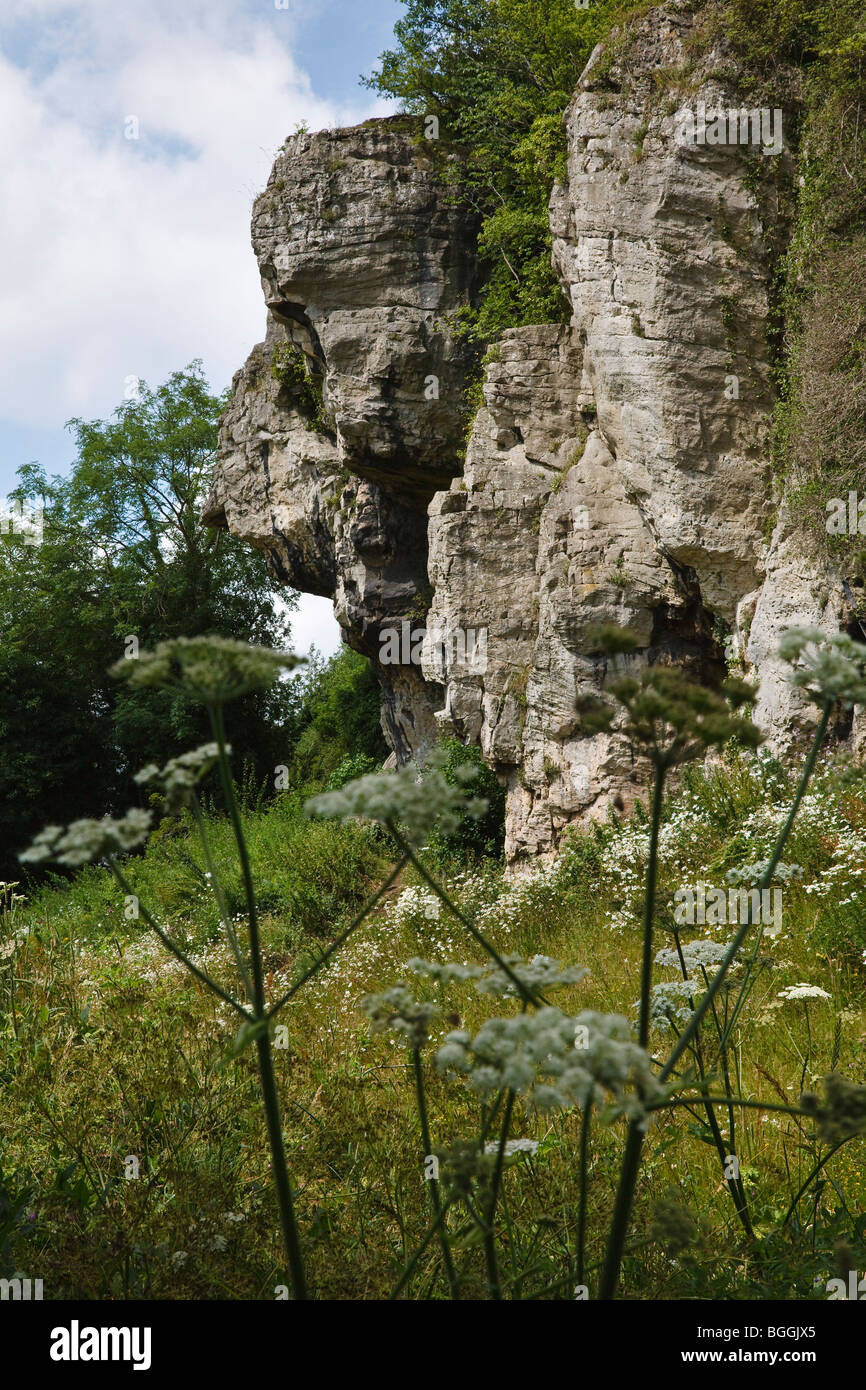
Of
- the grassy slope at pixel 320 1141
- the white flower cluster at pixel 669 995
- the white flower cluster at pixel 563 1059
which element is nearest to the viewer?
the white flower cluster at pixel 563 1059

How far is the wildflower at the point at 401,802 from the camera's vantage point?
1.41 meters

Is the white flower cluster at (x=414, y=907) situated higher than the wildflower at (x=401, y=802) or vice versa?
the wildflower at (x=401, y=802)

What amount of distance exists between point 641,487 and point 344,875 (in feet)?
21.6

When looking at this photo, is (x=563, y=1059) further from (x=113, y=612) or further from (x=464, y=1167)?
(x=113, y=612)

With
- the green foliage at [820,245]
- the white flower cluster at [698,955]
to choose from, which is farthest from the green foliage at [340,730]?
the white flower cluster at [698,955]

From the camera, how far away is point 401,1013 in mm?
1416

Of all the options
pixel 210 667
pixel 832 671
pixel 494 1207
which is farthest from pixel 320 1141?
pixel 832 671

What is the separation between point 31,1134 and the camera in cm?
293

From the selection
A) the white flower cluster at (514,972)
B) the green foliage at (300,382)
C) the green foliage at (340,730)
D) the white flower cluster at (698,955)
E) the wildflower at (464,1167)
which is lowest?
the wildflower at (464,1167)

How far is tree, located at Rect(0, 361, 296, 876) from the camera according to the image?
22.0 meters

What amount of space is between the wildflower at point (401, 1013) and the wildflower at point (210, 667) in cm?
52

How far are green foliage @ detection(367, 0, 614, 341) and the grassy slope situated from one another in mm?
10220

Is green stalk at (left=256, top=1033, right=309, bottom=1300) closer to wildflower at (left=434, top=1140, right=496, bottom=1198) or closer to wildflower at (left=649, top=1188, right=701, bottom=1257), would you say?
wildflower at (left=434, top=1140, right=496, bottom=1198)

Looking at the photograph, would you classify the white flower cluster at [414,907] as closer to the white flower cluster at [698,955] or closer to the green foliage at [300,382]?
the white flower cluster at [698,955]
